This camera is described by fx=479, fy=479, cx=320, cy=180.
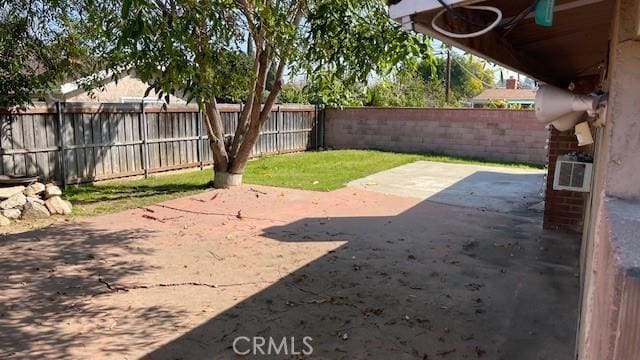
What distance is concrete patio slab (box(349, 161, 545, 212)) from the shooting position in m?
9.17

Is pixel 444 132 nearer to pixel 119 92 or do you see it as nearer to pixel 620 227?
pixel 119 92

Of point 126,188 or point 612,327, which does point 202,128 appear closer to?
point 126,188

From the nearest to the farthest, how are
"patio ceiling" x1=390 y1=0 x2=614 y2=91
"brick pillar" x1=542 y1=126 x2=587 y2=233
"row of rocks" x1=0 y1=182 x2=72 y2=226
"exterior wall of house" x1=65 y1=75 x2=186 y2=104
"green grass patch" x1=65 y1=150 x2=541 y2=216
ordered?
"patio ceiling" x1=390 y1=0 x2=614 y2=91, "brick pillar" x1=542 y1=126 x2=587 y2=233, "row of rocks" x1=0 y1=182 x2=72 y2=226, "green grass patch" x1=65 y1=150 x2=541 y2=216, "exterior wall of house" x1=65 y1=75 x2=186 y2=104

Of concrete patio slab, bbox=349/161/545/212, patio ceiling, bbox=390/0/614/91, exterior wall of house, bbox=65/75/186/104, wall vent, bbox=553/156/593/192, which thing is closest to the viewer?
patio ceiling, bbox=390/0/614/91

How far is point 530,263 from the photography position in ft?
18.1

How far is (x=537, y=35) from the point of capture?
337 centimetres

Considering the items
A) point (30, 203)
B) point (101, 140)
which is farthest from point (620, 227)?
point (101, 140)

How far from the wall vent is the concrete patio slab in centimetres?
386

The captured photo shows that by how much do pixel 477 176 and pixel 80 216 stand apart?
30.0ft

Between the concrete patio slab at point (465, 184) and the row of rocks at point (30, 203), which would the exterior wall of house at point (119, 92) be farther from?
the row of rocks at point (30, 203)

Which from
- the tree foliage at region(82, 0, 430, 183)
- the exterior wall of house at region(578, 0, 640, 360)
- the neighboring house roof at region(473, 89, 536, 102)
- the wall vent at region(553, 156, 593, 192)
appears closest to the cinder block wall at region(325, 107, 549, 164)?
the tree foliage at region(82, 0, 430, 183)

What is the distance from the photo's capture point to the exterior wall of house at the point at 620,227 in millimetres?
896

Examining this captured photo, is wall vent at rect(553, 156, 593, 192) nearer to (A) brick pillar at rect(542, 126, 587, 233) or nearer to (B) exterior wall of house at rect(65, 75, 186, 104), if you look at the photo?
(A) brick pillar at rect(542, 126, 587, 233)

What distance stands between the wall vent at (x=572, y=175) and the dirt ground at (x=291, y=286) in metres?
0.99
